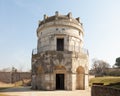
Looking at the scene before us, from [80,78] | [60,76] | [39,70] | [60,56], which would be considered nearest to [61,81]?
[60,76]

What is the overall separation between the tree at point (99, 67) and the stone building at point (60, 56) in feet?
118

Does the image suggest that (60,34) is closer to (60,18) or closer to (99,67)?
(60,18)

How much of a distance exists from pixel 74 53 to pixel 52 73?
4.51 meters

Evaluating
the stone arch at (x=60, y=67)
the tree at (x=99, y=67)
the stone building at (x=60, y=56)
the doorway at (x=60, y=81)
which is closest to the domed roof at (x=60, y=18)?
the stone building at (x=60, y=56)

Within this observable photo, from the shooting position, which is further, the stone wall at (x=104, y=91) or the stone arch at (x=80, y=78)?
the stone arch at (x=80, y=78)

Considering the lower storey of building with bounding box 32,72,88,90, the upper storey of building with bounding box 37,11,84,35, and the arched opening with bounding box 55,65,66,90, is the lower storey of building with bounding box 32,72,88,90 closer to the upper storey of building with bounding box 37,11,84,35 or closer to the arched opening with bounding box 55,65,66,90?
the arched opening with bounding box 55,65,66,90

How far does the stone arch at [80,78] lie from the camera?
3169 centimetres

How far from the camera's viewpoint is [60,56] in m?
30.4

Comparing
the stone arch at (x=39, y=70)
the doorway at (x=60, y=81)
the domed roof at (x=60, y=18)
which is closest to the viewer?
the stone arch at (x=39, y=70)

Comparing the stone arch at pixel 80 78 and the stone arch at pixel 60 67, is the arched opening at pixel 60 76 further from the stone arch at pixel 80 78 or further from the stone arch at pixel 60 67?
the stone arch at pixel 80 78

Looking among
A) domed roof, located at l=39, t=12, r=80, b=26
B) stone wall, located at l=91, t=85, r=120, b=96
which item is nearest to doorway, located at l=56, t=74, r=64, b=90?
domed roof, located at l=39, t=12, r=80, b=26

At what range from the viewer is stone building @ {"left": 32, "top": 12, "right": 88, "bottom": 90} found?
3016cm

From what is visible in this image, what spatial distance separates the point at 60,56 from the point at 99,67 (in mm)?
48105

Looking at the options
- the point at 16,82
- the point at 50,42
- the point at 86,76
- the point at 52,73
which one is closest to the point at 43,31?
the point at 50,42
